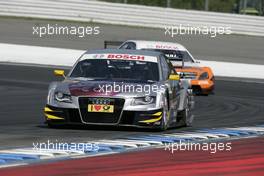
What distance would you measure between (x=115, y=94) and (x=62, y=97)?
733 millimetres

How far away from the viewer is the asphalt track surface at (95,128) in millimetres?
12704

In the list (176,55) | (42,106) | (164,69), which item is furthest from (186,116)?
(176,55)

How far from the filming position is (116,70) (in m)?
13.6

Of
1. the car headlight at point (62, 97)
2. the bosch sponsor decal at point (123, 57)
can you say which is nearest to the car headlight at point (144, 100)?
the car headlight at point (62, 97)

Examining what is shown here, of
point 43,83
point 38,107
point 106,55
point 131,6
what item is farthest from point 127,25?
point 106,55

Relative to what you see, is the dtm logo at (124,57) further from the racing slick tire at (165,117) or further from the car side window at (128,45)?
the car side window at (128,45)

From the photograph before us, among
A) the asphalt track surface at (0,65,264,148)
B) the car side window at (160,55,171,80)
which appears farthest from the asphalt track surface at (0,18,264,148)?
the car side window at (160,55,171,80)

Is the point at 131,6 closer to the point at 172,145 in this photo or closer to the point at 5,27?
the point at 5,27

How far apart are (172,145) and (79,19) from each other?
87.7 ft

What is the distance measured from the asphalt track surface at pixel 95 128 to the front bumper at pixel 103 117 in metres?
0.14

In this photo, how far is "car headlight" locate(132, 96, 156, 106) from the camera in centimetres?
1275

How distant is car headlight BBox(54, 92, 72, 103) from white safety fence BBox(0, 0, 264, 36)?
24.3 meters

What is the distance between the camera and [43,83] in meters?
23.3

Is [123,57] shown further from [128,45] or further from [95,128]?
[128,45]
